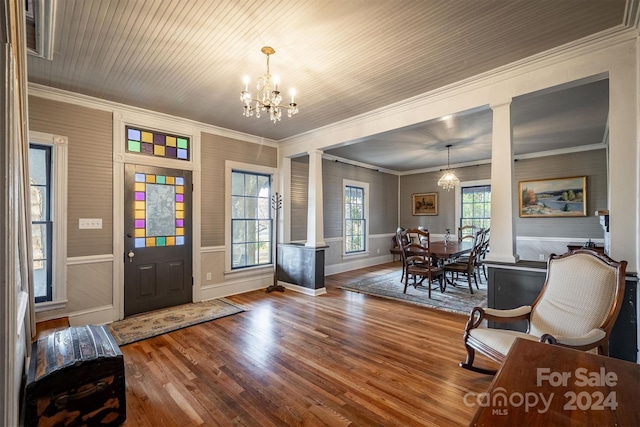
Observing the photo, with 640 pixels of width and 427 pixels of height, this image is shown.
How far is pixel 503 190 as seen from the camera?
9.64 feet

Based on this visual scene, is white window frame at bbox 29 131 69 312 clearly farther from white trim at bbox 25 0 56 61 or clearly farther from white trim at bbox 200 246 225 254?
white trim at bbox 200 246 225 254

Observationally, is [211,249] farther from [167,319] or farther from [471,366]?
[471,366]

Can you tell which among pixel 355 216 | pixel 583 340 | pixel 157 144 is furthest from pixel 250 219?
pixel 583 340

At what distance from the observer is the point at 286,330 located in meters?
3.35

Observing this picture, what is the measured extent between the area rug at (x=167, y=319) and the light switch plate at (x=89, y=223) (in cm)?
123

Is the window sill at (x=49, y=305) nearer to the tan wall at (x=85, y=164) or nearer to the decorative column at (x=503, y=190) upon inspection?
the tan wall at (x=85, y=164)

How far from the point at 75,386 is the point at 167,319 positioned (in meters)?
1.97

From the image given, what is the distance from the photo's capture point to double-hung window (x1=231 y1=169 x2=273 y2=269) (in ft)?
16.4

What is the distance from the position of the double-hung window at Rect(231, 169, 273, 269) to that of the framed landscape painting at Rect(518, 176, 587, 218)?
5.55 meters

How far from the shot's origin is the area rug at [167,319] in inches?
128

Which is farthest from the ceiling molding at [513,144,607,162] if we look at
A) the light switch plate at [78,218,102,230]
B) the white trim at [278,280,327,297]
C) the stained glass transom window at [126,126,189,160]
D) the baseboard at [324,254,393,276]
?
the light switch plate at [78,218,102,230]

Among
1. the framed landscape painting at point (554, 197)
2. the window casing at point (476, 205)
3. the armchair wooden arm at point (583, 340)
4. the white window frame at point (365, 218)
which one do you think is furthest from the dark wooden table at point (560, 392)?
the window casing at point (476, 205)

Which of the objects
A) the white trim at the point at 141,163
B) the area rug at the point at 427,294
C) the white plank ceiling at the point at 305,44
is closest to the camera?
the white plank ceiling at the point at 305,44

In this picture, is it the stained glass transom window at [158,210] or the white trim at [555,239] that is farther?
the white trim at [555,239]
